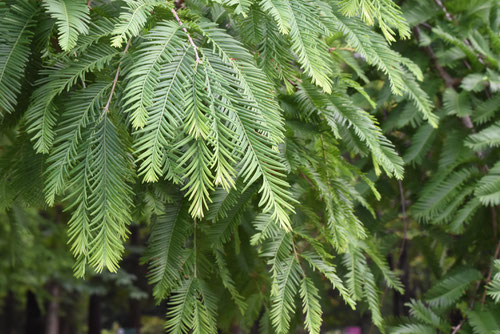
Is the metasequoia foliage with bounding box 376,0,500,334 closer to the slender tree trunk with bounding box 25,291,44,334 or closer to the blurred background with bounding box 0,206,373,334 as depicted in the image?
the blurred background with bounding box 0,206,373,334

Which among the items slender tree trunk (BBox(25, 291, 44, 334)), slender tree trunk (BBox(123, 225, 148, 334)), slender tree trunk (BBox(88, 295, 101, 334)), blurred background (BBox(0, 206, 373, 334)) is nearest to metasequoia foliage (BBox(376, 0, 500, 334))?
blurred background (BBox(0, 206, 373, 334))

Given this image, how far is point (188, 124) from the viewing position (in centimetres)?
116

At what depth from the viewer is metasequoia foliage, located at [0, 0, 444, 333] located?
4.01 ft

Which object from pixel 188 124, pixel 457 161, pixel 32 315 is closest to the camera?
pixel 188 124

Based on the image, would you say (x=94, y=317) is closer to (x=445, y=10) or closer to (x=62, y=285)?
(x=62, y=285)

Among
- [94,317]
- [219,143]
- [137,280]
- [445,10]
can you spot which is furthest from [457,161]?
[94,317]

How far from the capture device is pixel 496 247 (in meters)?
2.68

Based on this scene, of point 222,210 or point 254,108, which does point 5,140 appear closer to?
point 222,210

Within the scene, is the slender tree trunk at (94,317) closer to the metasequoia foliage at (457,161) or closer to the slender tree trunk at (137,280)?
the slender tree trunk at (137,280)

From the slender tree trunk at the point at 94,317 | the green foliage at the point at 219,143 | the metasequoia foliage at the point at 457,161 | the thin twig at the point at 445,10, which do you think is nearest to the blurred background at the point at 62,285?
the slender tree trunk at the point at 94,317

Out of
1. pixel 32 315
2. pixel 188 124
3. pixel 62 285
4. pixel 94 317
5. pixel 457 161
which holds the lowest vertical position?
pixel 32 315

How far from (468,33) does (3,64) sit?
2516 millimetres

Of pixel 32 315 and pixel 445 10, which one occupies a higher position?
pixel 445 10

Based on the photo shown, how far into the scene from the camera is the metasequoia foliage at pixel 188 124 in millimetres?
1223
